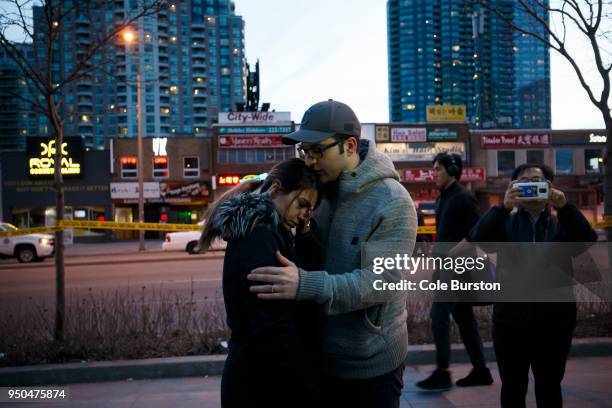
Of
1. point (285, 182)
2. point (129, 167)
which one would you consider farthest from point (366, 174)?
point (129, 167)

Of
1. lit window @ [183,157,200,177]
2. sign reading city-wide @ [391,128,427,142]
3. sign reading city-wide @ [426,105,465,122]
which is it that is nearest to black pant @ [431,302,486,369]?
lit window @ [183,157,200,177]

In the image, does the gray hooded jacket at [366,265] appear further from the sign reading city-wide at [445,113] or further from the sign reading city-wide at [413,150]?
the sign reading city-wide at [445,113]

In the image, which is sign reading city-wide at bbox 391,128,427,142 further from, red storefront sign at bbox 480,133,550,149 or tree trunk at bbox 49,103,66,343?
tree trunk at bbox 49,103,66,343

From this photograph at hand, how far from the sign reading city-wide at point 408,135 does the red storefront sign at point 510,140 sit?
523 cm

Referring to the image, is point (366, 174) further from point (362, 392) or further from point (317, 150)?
point (362, 392)

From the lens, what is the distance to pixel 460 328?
4.51 meters

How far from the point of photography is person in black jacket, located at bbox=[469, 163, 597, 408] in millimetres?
2896

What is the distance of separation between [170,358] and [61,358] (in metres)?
1.13

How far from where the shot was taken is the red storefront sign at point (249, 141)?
123 feet

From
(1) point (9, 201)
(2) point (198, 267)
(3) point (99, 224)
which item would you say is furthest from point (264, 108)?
(3) point (99, 224)

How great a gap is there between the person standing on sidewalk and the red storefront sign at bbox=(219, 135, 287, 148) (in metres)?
35.5

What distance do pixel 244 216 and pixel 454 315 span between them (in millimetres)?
3096

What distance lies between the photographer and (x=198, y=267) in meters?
15.0

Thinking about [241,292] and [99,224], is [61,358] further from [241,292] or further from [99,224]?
[241,292]
